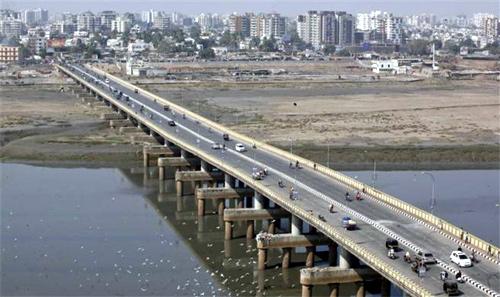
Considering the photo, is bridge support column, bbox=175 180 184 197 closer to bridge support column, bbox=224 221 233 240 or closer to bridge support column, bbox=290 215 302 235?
bridge support column, bbox=224 221 233 240

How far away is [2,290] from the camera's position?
45312 millimetres

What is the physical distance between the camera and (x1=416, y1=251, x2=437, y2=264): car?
38062mm

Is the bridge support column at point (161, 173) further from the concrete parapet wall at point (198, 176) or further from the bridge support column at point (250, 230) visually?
the bridge support column at point (250, 230)

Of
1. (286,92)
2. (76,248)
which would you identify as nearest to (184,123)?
(76,248)

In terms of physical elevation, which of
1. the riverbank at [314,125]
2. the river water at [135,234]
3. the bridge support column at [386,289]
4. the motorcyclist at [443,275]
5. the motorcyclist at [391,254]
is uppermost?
the motorcyclist at [391,254]

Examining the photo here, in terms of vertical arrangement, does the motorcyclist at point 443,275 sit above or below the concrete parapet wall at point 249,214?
above

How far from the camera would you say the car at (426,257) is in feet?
125

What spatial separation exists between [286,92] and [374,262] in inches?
4769

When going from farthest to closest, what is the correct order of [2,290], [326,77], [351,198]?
[326,77] → [351,198] → [2,290]

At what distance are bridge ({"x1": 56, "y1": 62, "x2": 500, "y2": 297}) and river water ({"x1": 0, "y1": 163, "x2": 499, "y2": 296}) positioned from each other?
6.58ft

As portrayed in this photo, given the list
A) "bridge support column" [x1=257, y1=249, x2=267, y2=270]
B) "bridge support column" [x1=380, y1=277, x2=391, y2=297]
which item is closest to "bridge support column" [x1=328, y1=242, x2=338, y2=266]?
"bridge support column" [x1=257, y1=249, x2=267, y2=270]

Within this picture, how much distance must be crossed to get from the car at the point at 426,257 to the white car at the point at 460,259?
0.85m

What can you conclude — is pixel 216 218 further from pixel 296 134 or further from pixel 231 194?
pixel 296 134

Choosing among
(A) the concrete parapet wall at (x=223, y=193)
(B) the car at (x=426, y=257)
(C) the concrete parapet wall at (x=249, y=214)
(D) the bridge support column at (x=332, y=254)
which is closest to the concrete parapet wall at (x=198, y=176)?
(A) the concrete parapet wall at (x=223, y=193)
